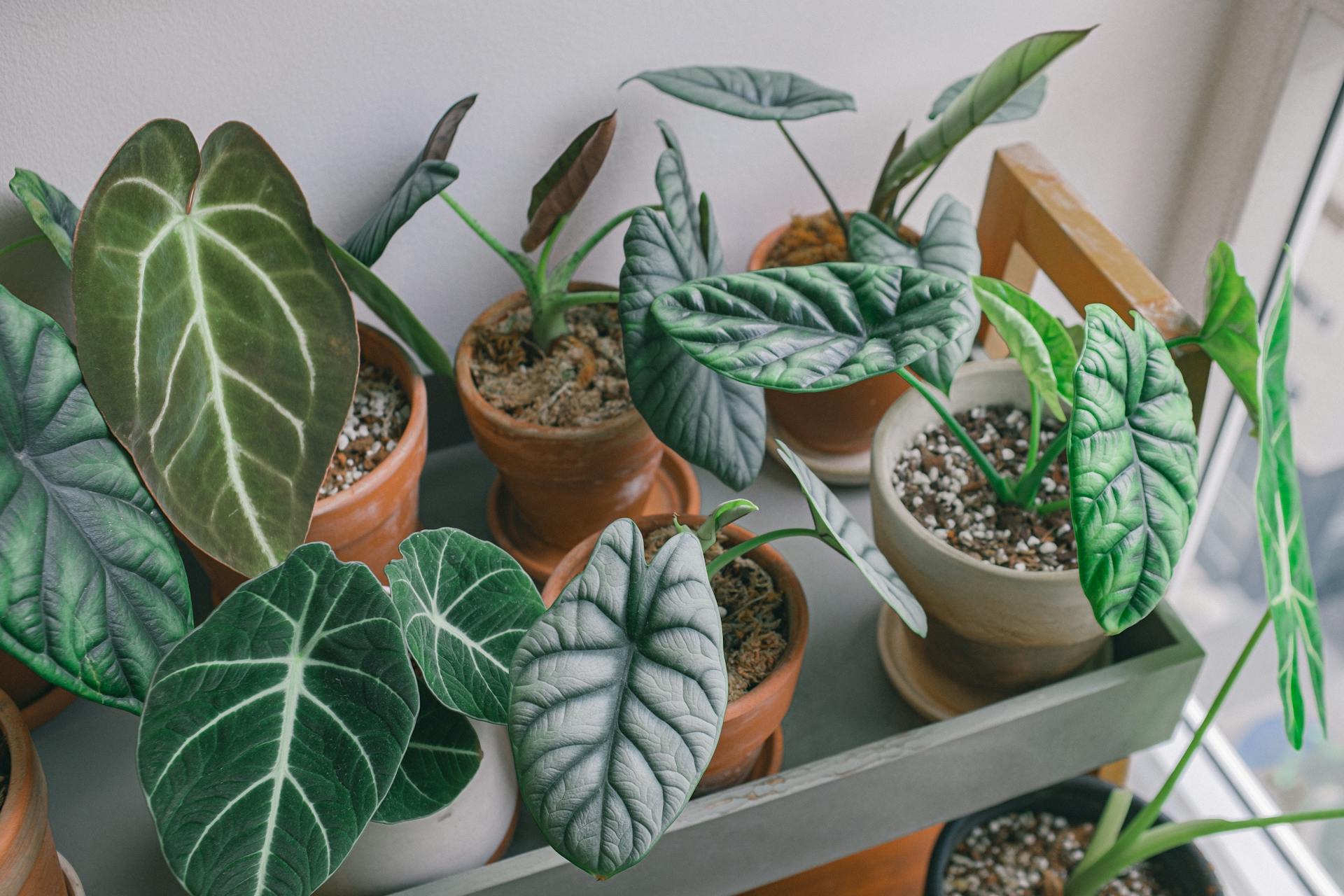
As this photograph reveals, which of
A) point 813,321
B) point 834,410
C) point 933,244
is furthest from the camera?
point 834,410

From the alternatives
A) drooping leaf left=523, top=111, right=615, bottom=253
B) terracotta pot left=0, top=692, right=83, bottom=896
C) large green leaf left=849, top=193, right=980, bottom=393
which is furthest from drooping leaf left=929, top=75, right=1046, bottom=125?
terracotta pot left=0, top=692, right=83, bottom=896

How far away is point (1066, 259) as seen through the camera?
3.84 ft

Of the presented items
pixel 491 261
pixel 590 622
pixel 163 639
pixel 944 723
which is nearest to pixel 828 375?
pixel 590 622

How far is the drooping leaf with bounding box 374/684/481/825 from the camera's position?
826 mm

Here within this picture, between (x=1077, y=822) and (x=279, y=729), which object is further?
(x=1077, y=822)

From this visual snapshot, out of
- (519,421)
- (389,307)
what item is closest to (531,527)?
(519,421)

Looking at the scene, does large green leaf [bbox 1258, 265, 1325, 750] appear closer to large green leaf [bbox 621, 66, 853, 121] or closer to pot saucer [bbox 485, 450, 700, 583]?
large green leaf [bbox 621, 66, 853, 121]

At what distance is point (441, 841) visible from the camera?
91cm

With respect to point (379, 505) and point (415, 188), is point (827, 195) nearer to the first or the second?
point (415, 188)

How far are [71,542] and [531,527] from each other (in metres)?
0.54

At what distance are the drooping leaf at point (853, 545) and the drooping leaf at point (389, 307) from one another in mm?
407

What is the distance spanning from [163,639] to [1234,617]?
73.5 inches

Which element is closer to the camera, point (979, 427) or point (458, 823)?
point (458, 823)

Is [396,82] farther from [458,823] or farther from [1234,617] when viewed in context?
[1234,617]
